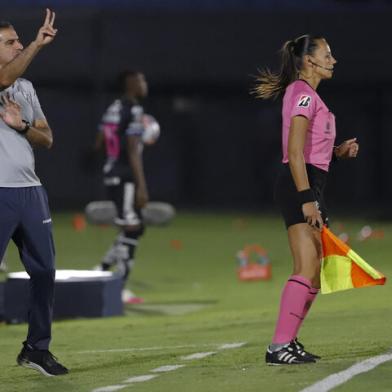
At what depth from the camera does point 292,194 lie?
8000 mm

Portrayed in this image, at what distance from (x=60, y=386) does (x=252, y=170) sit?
2065 centimetres

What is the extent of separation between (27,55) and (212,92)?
21104 millimetres

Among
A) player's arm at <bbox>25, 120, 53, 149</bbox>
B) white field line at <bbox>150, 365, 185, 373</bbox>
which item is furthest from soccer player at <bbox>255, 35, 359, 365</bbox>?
player's arm at <bbox>25, 120, 53, 149</bbox>

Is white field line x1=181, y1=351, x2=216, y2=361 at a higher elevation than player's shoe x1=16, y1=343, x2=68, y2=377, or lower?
lower

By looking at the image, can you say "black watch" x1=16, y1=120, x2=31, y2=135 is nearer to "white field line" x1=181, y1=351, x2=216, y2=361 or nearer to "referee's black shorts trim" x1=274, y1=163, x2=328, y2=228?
"referee's black shorts trim" x1=274, y1=163, x2=328, y2=228

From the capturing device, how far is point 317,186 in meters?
8.12

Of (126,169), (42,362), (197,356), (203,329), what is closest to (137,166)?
(126,169)

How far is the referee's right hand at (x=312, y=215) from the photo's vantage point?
25.8 ft

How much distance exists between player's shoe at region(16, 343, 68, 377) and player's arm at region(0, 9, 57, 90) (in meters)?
1.44

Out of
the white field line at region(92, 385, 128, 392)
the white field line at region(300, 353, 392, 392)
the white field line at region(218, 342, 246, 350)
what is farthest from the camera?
the white field line at region(218, 342, 246, 350)

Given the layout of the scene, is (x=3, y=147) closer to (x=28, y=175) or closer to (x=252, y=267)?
(x=28, y=175)

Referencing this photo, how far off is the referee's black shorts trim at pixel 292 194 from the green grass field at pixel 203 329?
31.1 inches

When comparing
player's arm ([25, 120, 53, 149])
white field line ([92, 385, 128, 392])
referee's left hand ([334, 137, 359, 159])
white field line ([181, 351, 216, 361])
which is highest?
player's arm ([25, 120, 53, 149])

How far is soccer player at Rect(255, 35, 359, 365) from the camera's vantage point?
7.89 m
